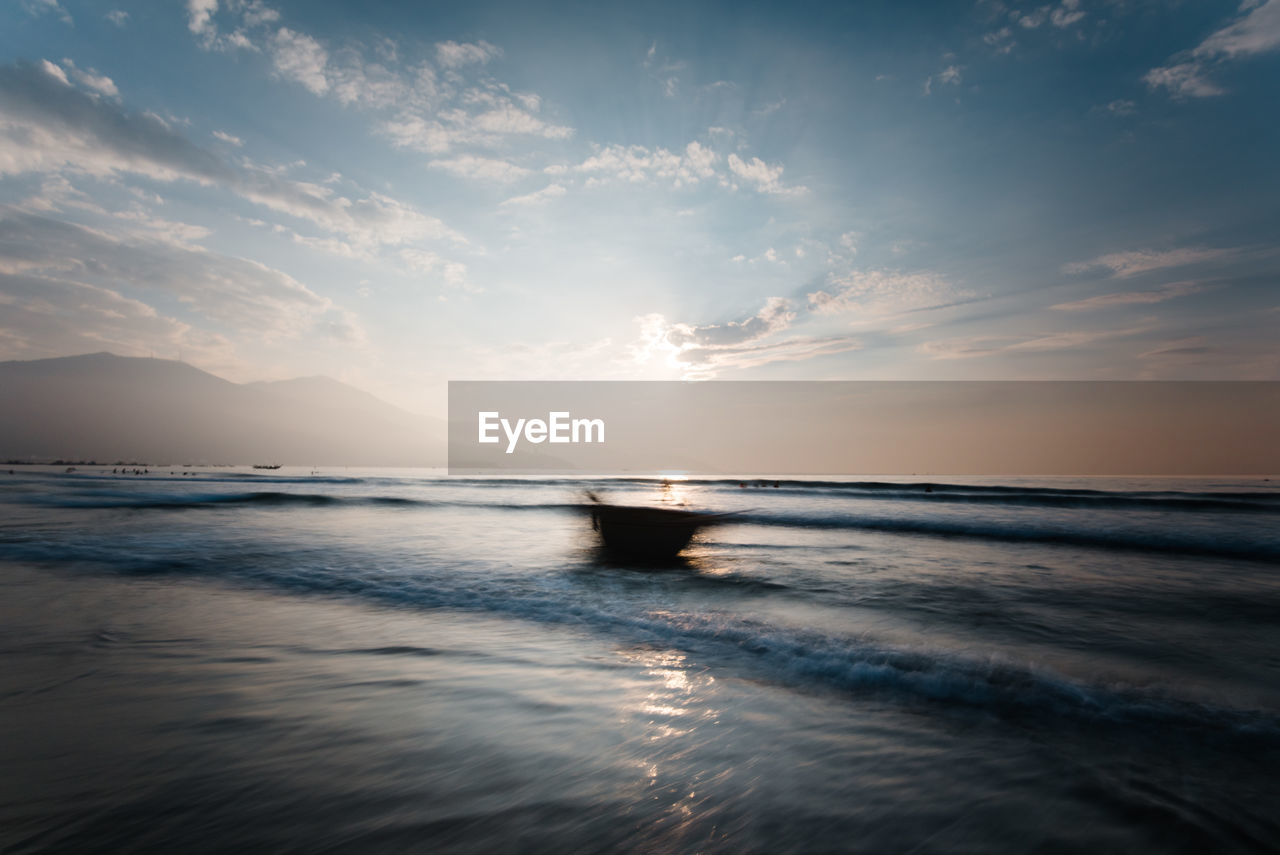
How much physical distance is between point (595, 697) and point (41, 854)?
374 cm

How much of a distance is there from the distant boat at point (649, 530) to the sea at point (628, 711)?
3.78m

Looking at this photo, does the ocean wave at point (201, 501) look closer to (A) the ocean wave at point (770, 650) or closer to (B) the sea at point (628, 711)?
(B) the sea at point (628, 711)

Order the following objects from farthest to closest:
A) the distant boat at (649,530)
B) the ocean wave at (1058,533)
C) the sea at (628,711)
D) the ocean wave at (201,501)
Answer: the ocean wave at (201,501), the ocean wave at (1058,533), the distant boat at (649,530), the sea at (628,711)

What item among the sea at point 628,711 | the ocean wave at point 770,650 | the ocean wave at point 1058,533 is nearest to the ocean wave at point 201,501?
the sea at point 628,711

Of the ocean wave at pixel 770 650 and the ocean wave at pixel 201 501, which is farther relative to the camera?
the ocean wave at pixel 201 501

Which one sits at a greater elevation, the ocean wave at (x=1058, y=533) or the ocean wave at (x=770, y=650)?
the ocean wave at (x=770, y=650)

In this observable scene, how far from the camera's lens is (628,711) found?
4.90m

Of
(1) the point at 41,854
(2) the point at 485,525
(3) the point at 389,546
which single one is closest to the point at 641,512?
(3) the point at 389,546

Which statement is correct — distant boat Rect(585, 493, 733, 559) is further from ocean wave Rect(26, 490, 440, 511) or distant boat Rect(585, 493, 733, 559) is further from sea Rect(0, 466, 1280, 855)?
ocean wave Rect(26, 490, 440, 511)

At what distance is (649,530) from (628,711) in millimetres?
11226

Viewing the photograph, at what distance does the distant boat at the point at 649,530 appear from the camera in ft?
51.9

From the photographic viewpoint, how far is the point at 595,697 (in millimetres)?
5246

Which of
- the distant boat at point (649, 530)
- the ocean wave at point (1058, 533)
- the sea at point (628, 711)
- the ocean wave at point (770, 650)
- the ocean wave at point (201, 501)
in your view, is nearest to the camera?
the sea at point (628, 711)

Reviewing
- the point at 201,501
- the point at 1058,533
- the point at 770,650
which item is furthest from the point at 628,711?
the point at 201,501
